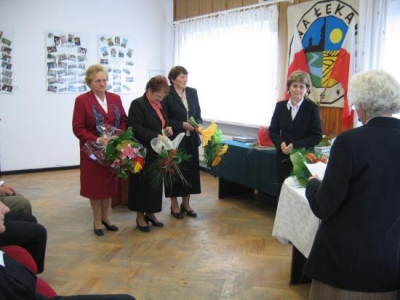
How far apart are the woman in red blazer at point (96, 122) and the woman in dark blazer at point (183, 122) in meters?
0.52

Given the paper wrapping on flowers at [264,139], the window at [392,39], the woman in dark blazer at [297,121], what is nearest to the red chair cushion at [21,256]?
the woman in dark blazer at [297,121]

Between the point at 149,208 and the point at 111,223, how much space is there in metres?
0.52

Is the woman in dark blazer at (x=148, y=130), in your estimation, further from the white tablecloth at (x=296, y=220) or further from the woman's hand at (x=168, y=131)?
the white tablecloth at (x=296, y=220)

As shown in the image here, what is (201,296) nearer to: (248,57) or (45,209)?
(45,209)

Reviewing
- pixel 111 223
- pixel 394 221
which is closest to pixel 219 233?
pixel 111 223

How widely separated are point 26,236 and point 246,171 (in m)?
2.68

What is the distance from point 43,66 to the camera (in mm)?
6113

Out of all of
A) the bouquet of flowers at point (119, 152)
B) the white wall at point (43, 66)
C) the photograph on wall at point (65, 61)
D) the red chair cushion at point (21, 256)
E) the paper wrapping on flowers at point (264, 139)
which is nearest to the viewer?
the red chair cushion at point (21, 256)

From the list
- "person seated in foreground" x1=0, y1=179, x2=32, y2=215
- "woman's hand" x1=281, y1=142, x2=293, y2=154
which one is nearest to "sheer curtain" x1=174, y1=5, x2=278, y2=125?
"woman's hand" x1=281, y1=142, x2=293, y2=154

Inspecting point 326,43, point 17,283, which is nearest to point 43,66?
point 326,43

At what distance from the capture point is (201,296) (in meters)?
2.67

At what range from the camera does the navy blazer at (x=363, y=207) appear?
1489 millimetres

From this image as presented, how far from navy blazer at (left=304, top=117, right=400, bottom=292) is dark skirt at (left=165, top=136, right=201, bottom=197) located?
98.0 inches

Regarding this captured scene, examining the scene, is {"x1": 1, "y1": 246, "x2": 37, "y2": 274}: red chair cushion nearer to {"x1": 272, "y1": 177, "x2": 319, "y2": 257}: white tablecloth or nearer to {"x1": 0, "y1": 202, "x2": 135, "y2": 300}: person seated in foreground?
{"x1": 0, "y1": 202, "x2": 135, "y2": 300}: person seated in foreground
